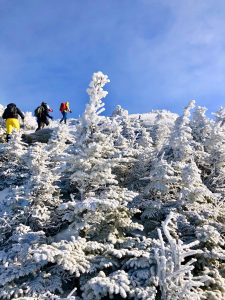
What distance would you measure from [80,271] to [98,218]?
188cm

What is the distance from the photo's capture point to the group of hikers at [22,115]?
23.2 metres

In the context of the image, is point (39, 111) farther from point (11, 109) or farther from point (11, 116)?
point (11, 109)

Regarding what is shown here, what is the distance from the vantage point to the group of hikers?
76.0 ft

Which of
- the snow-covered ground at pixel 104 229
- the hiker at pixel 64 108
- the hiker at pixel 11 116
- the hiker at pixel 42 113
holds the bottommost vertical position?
the snow-covered ground at pixel 104 229

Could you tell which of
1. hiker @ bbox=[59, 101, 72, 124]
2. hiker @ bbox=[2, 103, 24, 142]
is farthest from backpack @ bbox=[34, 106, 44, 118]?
hiker @ bbox=[2, 103, 24, 142]

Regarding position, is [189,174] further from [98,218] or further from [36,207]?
[36,207]

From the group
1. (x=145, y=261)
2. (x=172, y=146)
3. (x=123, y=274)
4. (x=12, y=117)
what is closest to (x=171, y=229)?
(x=145, y=261)

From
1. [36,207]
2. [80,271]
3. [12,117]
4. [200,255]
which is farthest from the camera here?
[12,117]

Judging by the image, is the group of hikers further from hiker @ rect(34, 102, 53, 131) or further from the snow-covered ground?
the snow-covered ground

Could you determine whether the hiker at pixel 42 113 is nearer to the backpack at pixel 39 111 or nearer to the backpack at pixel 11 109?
the backpack at pixel 39 111

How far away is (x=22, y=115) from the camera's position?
2333 centimetres

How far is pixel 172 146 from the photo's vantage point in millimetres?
19531

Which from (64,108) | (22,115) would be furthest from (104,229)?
(64,108)

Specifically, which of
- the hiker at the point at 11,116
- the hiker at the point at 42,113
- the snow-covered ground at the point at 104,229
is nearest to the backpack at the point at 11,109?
the hiker at the point at 11,116
